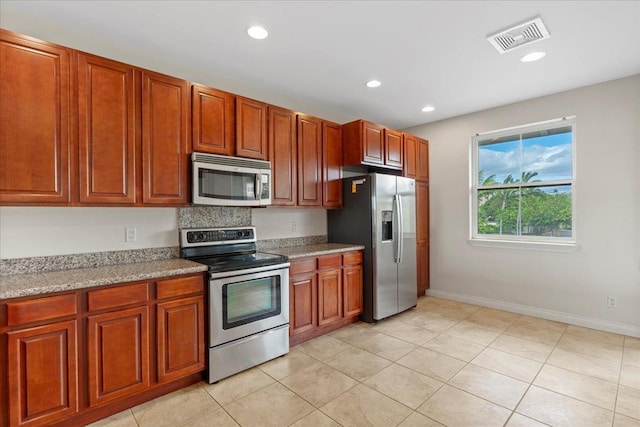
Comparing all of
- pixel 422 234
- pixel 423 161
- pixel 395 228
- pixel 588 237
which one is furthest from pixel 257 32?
pixel 588 237

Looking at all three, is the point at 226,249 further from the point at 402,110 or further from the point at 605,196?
the point at 605,196

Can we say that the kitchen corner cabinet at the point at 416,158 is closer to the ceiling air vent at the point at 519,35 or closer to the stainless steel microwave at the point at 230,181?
the ceiling air vent at the point at 519,35

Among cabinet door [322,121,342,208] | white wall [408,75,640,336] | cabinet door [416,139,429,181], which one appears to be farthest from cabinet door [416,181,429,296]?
cabinet door [322,121,342,208]

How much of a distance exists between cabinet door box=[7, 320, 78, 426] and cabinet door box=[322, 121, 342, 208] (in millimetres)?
2571

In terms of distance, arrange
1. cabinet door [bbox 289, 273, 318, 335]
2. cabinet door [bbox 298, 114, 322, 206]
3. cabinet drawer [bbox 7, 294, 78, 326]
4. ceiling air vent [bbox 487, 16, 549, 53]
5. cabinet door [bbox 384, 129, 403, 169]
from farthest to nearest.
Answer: cabinet door [bbox 384, 129, 403, 169] → cabinet door [bbox 298, 114, 322, 206] → cabinet door [bbox 289, 273, 318, 335] → ceiling air vent [bbox 487, 16, 549, 53] → cabinet drawer [bbox 7, 294, 78, 326]

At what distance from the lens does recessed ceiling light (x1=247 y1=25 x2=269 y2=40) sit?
7.61 feet

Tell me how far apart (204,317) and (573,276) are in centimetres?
399

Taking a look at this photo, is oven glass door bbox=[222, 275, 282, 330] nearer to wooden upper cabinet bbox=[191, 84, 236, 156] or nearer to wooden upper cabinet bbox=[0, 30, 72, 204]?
wooden upper cabinet bbox=[191, 84, 236, 156]

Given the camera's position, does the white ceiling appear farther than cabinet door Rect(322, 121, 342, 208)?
No

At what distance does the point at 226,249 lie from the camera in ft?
9.80

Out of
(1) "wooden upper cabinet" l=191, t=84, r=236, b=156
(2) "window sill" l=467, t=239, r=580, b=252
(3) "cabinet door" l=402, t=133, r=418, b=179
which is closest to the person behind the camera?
(1) "wooden upper cabinet" l=191, t=84, r=236, b=156

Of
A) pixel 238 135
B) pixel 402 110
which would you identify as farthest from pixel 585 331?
pixel 238 135

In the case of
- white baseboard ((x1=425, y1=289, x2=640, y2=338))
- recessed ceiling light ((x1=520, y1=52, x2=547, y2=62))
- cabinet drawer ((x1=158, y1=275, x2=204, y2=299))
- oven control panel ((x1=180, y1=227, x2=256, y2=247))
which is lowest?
white baseboard ((x1=425, y1=289, x2=640, y2=338))

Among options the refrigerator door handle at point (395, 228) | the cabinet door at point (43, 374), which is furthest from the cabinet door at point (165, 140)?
the refrigerator door handle at point (395, 228)
